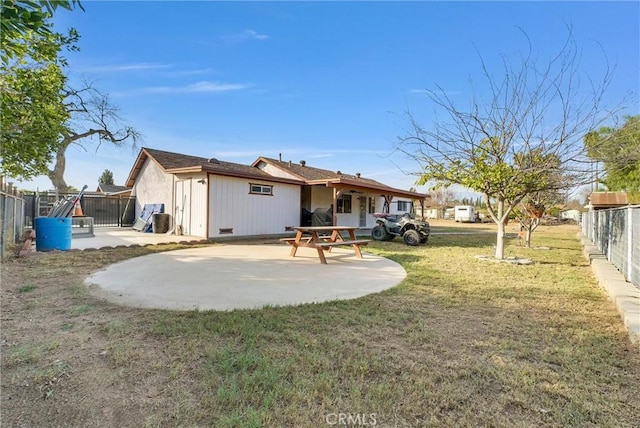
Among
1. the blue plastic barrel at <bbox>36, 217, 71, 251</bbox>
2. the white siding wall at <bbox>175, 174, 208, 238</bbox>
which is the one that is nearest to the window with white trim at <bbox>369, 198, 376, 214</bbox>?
the white siding wall at <bbox>175, 174, 208, 238</bbox>

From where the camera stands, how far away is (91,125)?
67.3ft

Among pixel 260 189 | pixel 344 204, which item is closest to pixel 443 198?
pixel 344 204

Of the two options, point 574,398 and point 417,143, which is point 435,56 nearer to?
point 417,143

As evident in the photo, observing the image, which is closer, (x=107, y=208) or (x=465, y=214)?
(x=107, y=208)

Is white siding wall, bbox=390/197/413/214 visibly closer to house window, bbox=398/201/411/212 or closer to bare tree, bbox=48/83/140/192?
house window, bbox=398/201/411/212

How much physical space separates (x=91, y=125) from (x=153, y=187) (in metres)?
10.3

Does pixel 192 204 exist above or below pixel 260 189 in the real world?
below

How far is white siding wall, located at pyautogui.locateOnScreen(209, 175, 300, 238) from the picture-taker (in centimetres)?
1141

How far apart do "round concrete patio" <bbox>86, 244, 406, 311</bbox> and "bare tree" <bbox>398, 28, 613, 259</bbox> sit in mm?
3129

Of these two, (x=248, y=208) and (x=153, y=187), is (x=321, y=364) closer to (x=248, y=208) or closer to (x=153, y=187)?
(x=248, y=208)

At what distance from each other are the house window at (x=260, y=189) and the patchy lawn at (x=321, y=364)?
335 inches

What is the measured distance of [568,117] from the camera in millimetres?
7020

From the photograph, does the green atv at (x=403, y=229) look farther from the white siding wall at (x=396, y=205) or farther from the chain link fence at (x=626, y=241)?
the white siding wall at (x=396, y=205)

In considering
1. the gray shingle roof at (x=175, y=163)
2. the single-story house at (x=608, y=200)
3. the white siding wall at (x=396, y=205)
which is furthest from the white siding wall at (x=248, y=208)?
the single-story house at (x=608, y=200)
